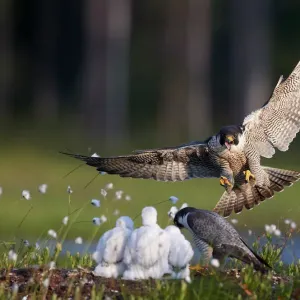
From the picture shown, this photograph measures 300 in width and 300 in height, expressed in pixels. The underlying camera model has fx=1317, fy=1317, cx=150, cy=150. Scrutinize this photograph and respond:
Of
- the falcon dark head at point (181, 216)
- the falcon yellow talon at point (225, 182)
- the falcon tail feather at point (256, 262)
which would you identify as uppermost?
the falcon yellow talon at point (225, 182)

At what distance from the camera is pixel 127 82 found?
48031 millimetres

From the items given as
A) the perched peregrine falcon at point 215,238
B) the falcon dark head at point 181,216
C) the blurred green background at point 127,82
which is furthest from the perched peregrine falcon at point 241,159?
the blurred green background at point 127,82

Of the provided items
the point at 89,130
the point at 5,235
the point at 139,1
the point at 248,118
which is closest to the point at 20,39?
the point at 139,1

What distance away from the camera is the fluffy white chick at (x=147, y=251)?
23.9 ft

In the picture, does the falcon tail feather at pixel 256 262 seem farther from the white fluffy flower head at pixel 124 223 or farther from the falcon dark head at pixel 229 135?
the falcon dark head at pixel 229 135

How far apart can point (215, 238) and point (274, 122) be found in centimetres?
214

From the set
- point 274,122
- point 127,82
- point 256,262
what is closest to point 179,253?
point 256,262

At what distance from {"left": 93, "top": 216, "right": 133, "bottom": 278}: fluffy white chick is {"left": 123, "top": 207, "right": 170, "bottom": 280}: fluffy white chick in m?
0.07

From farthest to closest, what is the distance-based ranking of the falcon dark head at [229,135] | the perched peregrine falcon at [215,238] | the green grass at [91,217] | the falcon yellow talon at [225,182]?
the falcon yellow talon at [225,182], the falcon dark head at [229,135], the perched peregrine falcon at [215,238], the green grass at [91,217]

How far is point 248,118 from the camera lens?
9711 millimetres

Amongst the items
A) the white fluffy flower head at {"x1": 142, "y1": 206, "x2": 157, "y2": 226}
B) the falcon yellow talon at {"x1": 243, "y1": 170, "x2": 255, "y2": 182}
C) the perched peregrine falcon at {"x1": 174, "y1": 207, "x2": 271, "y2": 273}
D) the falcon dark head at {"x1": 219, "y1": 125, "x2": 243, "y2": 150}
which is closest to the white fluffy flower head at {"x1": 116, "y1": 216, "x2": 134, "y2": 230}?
the white fluffy flower head at {"x1": 142, "y1": 206, "x2": 157, "y2": 226}

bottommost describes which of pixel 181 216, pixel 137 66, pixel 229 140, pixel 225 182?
pixel 181 216

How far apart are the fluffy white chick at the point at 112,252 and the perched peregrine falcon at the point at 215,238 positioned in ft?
1.53

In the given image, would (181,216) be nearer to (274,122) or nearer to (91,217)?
(274,122)
